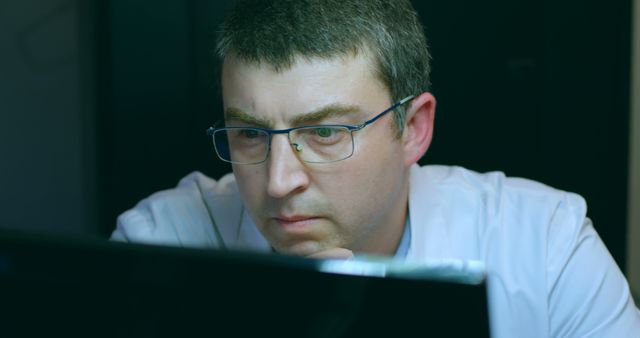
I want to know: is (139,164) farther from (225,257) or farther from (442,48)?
(225,257)

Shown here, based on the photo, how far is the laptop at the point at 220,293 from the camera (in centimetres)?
44

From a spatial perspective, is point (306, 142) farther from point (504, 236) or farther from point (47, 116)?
point (47, 116)

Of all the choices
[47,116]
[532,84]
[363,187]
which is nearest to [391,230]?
[363,187]

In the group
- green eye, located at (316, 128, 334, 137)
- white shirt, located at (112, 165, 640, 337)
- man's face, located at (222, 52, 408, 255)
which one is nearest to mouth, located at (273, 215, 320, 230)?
man's face, located at (222, 52, 408, 255)

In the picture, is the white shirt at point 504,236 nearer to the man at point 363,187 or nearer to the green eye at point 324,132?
the man at point 363,187

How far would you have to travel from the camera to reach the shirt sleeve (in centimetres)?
124

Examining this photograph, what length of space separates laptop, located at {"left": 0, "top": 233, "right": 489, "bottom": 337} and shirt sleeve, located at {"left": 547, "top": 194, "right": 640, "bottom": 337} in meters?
0.90

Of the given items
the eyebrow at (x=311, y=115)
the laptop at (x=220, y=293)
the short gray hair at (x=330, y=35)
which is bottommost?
the laptop at (x=220, y=293)

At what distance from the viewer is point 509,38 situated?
7.61ft

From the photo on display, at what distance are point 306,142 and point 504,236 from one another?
0.46 metres

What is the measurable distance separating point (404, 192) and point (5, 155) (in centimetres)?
128

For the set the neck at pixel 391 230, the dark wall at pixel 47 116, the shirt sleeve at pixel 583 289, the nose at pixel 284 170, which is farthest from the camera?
the dark wall at pixel 47 116

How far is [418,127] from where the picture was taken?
1.35 m

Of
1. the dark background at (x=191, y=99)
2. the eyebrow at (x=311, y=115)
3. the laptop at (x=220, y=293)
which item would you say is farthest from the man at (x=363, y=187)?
the dark background at (x=191, y=99)
